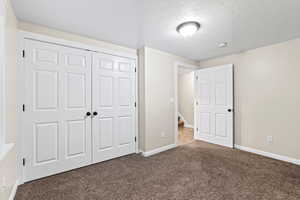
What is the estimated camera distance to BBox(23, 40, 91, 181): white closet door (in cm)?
200

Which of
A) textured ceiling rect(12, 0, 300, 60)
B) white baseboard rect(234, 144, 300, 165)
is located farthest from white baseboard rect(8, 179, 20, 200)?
white baseboard rect(234, 144, 300, 165)

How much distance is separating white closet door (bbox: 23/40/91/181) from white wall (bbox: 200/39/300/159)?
3.36 meters

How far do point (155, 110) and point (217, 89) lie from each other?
181 cm

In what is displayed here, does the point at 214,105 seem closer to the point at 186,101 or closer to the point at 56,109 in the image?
the point at 186,101

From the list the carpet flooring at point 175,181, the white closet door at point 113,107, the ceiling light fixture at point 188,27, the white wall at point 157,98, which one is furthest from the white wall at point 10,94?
the ceiling light fixture at point 188,27

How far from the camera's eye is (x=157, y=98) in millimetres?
3129

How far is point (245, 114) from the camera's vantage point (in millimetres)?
3188

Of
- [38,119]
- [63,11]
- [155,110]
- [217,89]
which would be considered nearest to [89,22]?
[63,11]

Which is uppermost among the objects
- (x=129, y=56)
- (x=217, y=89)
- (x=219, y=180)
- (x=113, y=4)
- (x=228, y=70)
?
(x=113, y=4)

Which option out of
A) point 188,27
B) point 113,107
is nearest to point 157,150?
point 113,107

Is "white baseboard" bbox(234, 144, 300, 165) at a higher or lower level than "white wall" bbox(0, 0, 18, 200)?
lower

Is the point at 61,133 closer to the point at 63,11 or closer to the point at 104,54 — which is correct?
the point at 104,54

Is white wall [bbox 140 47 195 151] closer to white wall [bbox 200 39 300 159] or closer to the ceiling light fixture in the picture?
the ceiling light fixture

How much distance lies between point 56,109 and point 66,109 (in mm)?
→ 137
